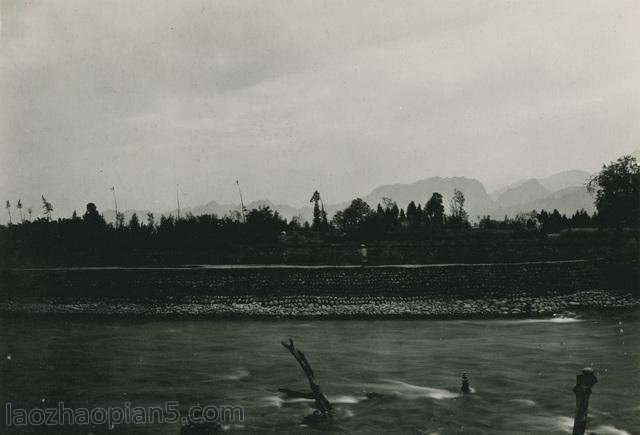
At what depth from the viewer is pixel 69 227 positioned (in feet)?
195

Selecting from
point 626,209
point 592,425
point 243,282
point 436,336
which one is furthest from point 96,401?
point 626,209

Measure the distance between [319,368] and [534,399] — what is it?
26.8 ft

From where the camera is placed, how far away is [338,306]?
39.4 metres

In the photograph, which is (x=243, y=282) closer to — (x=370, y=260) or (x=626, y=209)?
(x=370, y=260)

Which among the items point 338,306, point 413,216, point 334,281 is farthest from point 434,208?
point 338,306

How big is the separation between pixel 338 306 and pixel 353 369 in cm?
1574

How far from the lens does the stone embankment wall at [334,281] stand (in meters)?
40.2

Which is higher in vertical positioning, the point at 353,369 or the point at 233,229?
the point at 233,229

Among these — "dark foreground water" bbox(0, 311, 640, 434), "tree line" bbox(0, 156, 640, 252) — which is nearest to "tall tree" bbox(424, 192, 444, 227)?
"tree line" bbox(0, 156, 640, 252)

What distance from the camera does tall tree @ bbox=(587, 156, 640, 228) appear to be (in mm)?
57156

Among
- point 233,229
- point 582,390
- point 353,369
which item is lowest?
point 353,369

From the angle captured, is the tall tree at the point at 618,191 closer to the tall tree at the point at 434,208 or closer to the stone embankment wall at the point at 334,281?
the stone embankment wall at the point at 334,281

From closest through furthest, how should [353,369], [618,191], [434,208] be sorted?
[353,369], [618,191], [434,208]

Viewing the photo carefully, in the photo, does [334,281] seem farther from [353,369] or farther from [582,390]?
[582,390]
